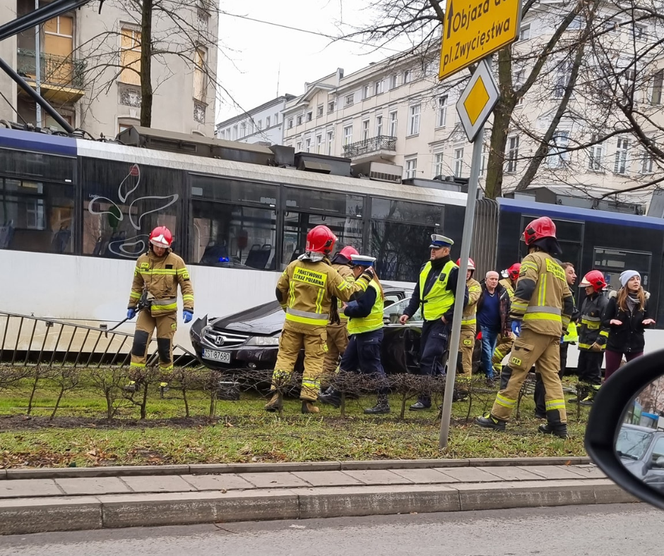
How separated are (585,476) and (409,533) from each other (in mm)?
2143

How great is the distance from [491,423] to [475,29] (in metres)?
3.96

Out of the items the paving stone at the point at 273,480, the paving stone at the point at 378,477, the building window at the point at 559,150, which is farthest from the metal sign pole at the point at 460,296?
the building window at the point at 559,150

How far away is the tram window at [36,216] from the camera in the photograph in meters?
11.1

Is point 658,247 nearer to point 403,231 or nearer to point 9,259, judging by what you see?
point 403,231

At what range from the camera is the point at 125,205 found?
39.0 feet

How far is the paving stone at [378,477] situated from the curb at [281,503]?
0.29 feet

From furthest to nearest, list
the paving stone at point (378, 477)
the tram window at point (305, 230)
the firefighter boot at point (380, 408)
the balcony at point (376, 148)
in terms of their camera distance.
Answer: the balcony at point (376, 148), the tram window at point (305, 230), the firefighter boot at point (380, 408), the paving stone at point (378, 477)

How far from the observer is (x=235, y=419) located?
7.60 m

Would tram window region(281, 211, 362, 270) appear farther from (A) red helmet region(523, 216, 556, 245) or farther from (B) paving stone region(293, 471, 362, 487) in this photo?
(B) paving stone region(293, 471, 362, 487)

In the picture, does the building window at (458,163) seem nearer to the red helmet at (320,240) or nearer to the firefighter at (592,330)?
the firefighter at (592,330)

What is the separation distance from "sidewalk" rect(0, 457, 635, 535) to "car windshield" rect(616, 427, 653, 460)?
356cm

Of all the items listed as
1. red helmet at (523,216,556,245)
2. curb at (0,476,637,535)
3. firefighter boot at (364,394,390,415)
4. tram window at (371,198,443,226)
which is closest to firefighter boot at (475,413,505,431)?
firefighter boot at (364,394,390,415)

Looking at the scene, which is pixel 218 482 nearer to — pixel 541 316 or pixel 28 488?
pixel 28 488

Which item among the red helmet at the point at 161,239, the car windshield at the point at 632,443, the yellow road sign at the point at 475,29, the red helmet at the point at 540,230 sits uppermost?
the yellow road sign at the point at 475,29
